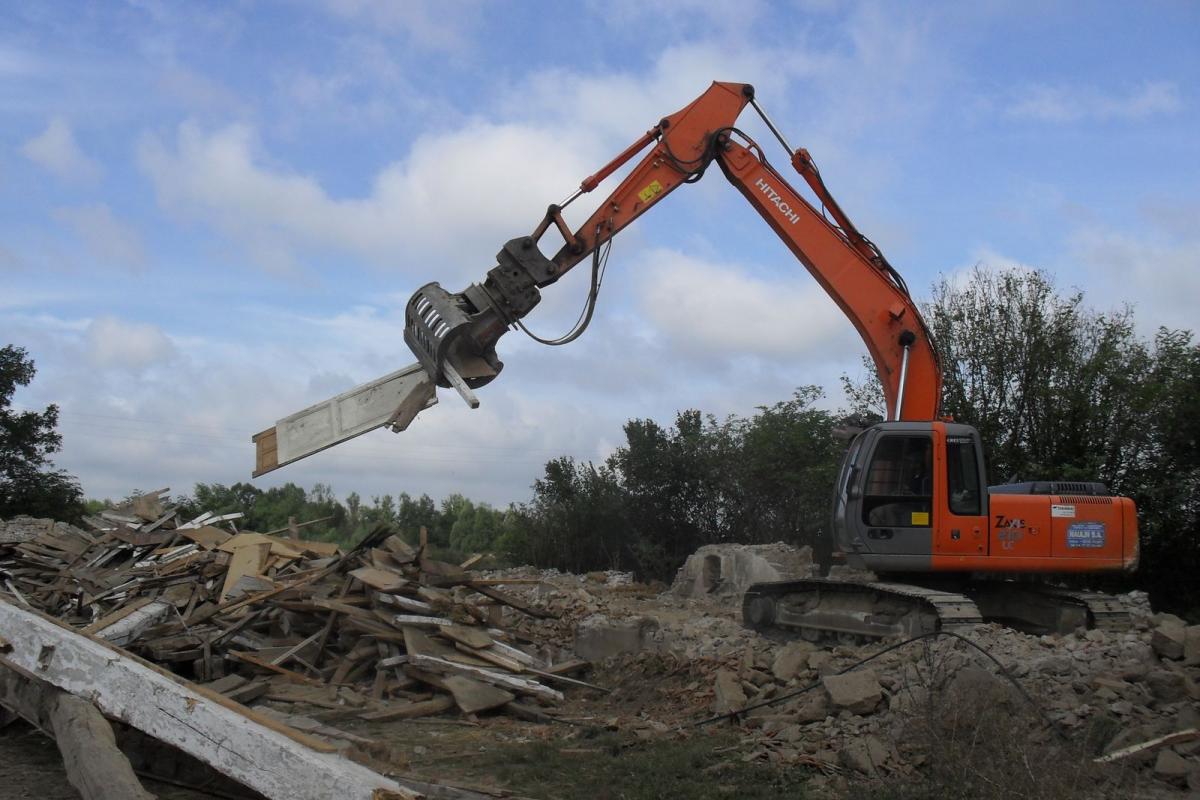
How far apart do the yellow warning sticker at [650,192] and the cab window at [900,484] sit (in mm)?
3195

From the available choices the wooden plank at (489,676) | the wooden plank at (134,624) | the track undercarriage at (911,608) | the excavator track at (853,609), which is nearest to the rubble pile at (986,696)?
the excavator track at (853,609)

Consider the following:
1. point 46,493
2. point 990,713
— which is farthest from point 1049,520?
point 46,493

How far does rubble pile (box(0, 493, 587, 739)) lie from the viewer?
9.37 metres

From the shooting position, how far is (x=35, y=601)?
11742 mm

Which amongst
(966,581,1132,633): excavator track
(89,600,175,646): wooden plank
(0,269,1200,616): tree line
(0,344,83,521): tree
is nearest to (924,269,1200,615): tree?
(0,269,1200,616): tree line

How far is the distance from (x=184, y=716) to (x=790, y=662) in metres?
4.77

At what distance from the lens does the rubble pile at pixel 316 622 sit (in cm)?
937

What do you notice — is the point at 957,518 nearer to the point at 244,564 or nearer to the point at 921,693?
the point at 921,693

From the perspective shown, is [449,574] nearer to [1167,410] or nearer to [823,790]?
[823,790]

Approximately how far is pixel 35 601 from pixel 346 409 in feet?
17.1

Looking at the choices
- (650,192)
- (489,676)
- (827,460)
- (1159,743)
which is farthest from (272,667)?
(827,460)

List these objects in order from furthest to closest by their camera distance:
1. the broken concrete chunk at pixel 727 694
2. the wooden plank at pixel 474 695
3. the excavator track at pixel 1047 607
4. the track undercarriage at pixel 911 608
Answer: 1. the excavator track at pixel 1047 607
2. the track undercarriage at pixel 911 608
3. the wooden plank at pixel 474 695
4. the broken concrete chunk at pixel 727 694

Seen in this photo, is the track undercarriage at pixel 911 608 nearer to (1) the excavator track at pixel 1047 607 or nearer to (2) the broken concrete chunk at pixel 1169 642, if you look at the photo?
(1) the excavator track at pixel 1047 607

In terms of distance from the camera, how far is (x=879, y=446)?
9.75 metres
